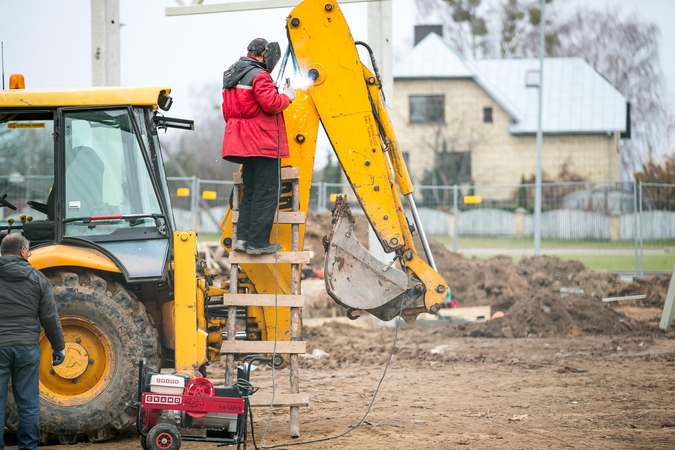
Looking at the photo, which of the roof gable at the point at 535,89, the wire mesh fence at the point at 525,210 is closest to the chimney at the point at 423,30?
the roof gable at the point at 535,89

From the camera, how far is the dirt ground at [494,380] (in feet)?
21.3

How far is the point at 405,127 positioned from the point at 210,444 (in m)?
37.1

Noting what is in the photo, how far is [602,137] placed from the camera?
41062 millimetres

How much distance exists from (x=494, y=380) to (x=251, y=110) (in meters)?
4.52

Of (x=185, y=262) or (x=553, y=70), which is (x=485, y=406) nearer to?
(x=185, y=262)

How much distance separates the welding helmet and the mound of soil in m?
6.84

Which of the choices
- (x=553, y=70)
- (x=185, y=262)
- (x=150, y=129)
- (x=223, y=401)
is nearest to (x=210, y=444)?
(x=223, y=401)

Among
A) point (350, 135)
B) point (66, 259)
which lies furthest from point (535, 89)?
point (66, 259)

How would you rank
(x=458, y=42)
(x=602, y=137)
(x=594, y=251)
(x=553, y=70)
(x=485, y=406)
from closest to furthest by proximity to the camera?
(x=485, y=406), (x=594, y=251), (x=602, y=137), (x=553, y=70), (x=458, y=42)

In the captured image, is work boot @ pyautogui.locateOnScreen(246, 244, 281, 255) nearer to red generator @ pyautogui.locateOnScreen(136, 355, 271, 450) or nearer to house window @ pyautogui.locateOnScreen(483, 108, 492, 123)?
red generator @ pyautogui.locateOnScreen(136, 355, 271, 450)

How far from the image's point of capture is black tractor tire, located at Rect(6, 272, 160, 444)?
6051 millimetres

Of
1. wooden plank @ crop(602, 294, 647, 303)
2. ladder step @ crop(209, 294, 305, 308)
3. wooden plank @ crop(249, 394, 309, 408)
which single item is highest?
ladder step @ crop(209, 294, 305, 308)

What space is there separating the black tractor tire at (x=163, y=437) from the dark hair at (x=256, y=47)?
2.96 m

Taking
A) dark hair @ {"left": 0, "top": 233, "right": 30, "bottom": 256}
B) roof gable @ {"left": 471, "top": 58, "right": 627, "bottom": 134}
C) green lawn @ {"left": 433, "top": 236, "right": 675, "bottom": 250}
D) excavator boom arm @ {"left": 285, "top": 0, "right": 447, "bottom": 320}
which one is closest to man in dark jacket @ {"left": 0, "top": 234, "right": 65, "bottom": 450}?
dark hair @ {"left": 0, "top": 233, "right": 30, "bottom": 256}
